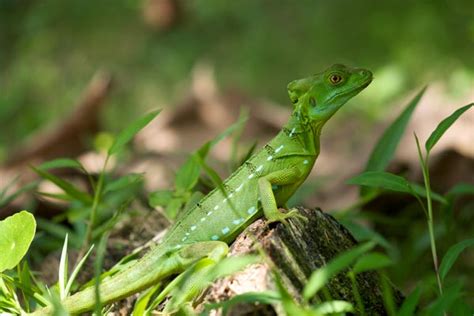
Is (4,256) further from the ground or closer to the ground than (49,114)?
further from the ground

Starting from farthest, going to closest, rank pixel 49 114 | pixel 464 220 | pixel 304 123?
pixel 49 114, pixel 464 220, pixel 304 123

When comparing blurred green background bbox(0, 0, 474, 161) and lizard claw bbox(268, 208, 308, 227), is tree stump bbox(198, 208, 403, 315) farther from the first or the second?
blurred green background bbox(0, 0, 474, 161)

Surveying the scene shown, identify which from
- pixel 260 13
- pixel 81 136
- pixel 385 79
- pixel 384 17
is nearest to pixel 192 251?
pixel 81 136

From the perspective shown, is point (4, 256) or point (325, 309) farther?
point (4, 256)

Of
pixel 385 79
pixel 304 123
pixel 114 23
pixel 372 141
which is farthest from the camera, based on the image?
pixel 114 23

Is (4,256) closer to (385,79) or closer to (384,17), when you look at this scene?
(385,79)

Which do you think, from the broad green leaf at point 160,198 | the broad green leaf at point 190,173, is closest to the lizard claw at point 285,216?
the broad green leaf at point 190,173

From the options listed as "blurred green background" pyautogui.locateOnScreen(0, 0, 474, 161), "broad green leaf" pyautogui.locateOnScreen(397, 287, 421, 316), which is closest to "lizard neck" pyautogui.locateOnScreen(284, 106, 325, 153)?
"broad green leaf" pyautogui.locateOnScreen(397, 287, 421, 316)
